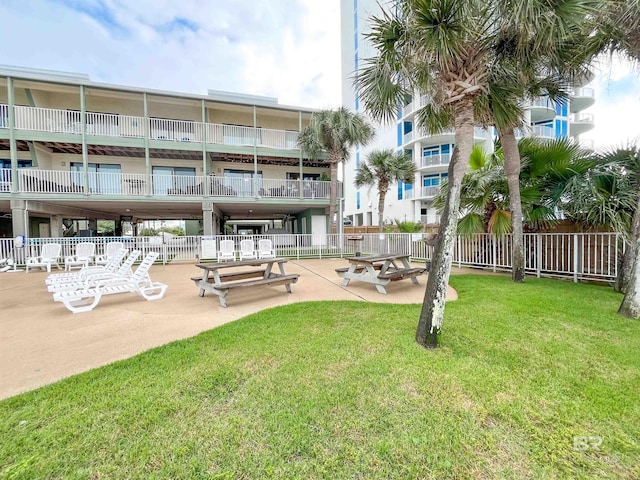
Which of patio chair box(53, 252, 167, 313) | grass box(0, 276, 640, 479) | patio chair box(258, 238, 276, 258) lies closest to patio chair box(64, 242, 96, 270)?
patio chair box(53, 252, 167, 313)

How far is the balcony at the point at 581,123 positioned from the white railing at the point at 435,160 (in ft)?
50.0

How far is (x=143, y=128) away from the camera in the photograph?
15258 millimetres

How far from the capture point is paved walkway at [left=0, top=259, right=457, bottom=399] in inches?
131

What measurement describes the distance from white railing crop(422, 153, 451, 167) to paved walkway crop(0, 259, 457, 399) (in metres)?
23.2

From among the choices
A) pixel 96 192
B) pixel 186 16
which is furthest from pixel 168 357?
pixel 186 16

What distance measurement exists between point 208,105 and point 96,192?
24.6 ft

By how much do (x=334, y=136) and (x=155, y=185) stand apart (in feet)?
32.7

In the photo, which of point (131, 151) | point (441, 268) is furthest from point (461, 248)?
point (131, 151)

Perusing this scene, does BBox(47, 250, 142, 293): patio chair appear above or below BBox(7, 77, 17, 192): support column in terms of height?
below

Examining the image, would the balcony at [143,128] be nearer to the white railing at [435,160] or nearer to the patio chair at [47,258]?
the patio chair at [47,258]

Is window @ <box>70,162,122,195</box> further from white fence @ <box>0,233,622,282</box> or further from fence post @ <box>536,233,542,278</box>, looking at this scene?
fence post @ <box>536,233,542,278</box>

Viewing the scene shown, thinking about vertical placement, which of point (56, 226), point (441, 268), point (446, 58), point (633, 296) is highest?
point (446, 58)

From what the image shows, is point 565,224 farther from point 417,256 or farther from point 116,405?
point 116,405

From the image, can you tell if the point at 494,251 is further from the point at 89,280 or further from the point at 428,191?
the point at 428,191
